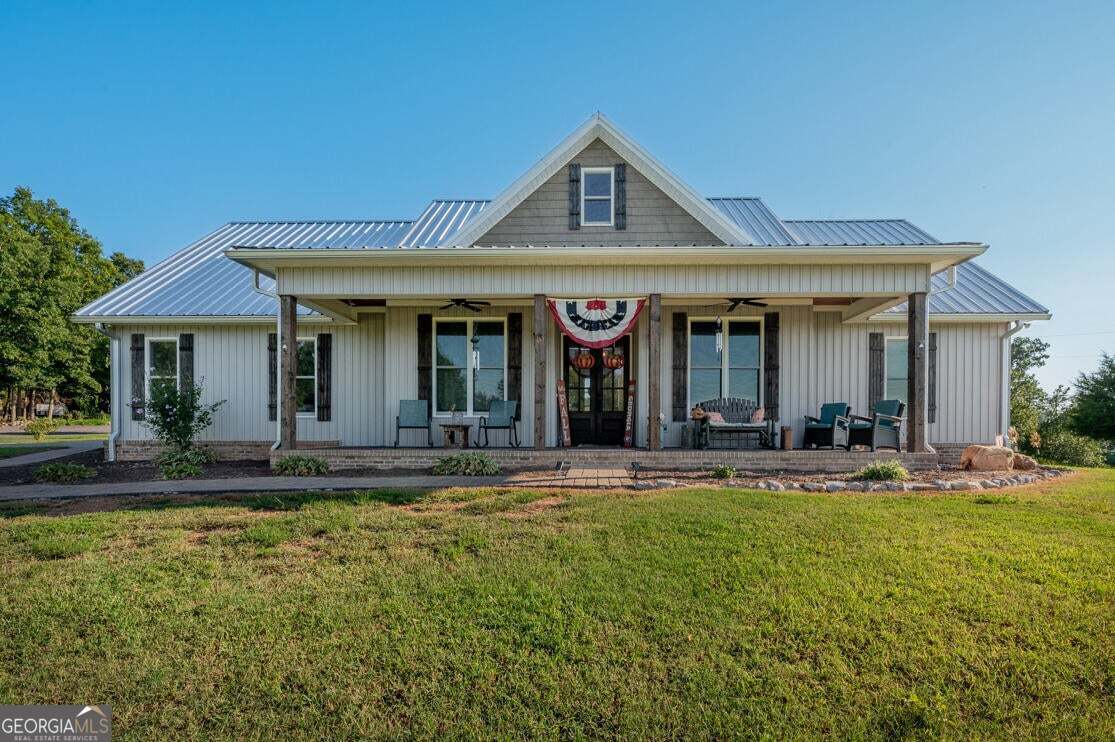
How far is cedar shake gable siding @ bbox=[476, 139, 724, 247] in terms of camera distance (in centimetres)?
1024

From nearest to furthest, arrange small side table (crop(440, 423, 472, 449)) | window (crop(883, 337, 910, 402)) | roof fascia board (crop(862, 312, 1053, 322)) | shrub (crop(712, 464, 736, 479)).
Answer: shrub (crop(712, 464, 736, 479)), small side table (crop(440, 423, 472, 449)), roof fascia board (crop(862, 312, 1053, 322)), window (crop(883, 337, 910, 402))

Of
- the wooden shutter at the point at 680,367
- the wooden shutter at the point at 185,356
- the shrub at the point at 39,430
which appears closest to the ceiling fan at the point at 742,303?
the wooden shutter at the point at 680,367

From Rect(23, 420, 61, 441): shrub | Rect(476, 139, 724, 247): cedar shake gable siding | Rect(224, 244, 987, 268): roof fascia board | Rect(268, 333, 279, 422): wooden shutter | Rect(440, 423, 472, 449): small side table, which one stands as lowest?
Rect(23, 420, 61, 441): shrub

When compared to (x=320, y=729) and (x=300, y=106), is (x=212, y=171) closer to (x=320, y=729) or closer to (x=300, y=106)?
(x=300, y=106)

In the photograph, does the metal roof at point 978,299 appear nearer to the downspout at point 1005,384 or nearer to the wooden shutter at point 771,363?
the downspout at point 1005,384

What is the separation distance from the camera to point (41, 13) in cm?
1127

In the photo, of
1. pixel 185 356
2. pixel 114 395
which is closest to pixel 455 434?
pixel 185 356

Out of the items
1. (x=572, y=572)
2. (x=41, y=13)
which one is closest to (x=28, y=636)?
(x=572, y=572)

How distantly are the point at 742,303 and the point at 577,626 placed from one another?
8.56 metres

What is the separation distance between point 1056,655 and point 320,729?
3.95 metres

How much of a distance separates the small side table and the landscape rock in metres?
8.37

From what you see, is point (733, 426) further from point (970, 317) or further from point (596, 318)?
point (970, 317)

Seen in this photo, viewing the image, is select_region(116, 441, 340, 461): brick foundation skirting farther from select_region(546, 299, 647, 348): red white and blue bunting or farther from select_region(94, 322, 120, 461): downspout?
select_region(546, 299, 647, 348): red white and blue bunting

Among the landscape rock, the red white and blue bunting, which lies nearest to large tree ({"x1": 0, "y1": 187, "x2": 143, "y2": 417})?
the red white and blue bunting
